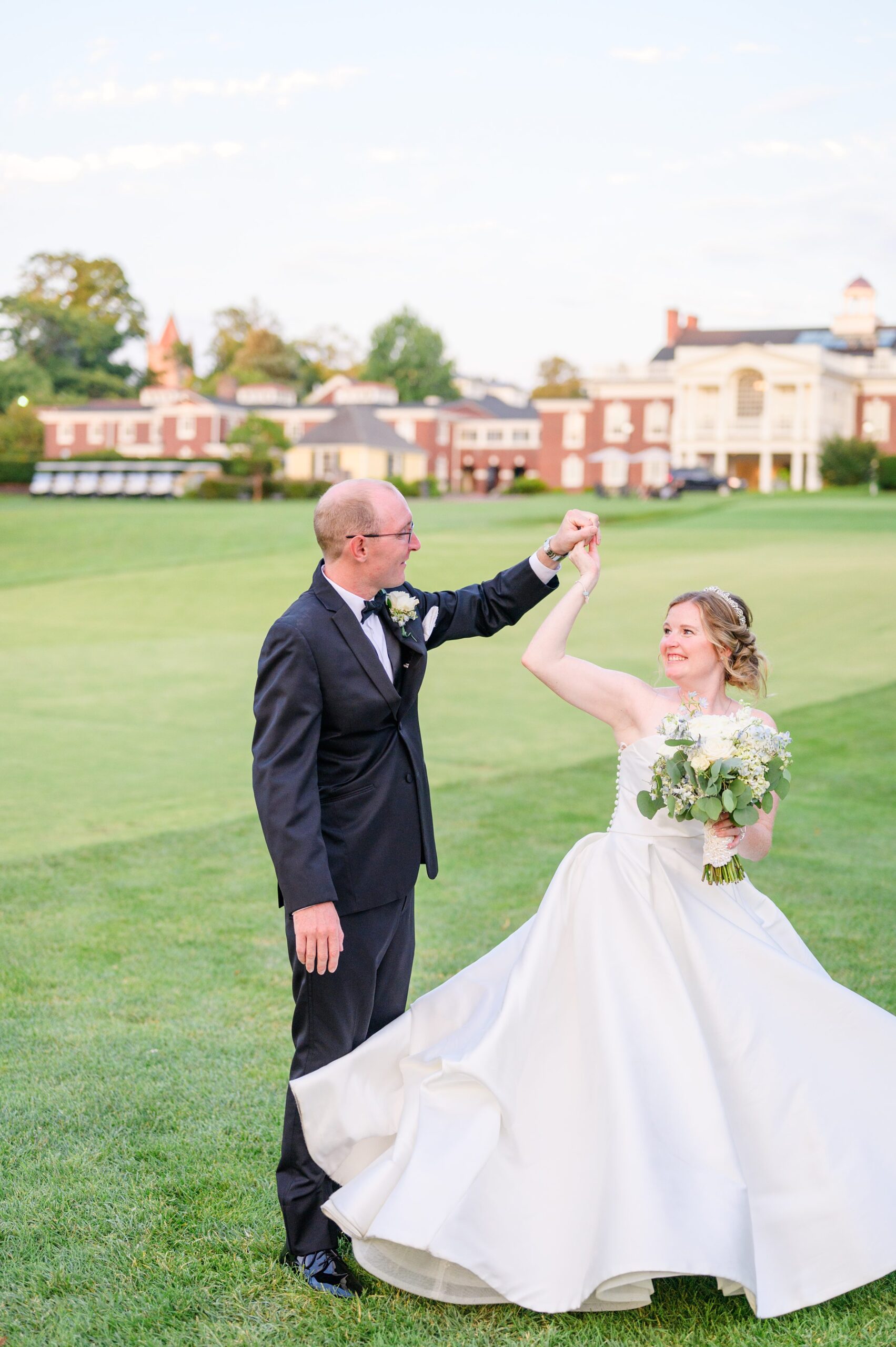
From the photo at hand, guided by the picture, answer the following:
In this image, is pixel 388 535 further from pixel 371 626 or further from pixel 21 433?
pixel 21 433

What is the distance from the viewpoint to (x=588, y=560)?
4090 millimetres

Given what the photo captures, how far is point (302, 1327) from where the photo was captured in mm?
3430

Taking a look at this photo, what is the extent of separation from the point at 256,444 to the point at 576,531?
6079 cm

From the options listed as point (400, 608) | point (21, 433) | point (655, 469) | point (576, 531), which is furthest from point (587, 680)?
point (21, 433)

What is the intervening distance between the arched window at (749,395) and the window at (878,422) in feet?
21.8

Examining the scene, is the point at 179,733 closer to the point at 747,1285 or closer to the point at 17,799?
the point at 17,799

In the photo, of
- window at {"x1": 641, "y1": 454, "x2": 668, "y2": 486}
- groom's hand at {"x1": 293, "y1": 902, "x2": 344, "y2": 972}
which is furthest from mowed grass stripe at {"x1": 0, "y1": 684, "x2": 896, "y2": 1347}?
window at {"x1": 641, "y1": 454, "x2": 668, "y2": 486}

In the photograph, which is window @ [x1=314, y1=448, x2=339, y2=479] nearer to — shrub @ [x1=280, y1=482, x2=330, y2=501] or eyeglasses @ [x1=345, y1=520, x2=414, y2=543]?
shrub @ [x1=280, y1=482, x2=330, y2=501]

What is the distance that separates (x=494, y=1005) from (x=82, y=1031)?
254 cm

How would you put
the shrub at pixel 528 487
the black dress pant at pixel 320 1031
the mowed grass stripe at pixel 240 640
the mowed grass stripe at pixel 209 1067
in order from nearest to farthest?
1. the mowed grass stripe at pixel 209 1067
2. the black dress pant at pixel 320 1031
3. the mowed grass stripe at pixel 240 640
4. the shrub at pixel 528 487

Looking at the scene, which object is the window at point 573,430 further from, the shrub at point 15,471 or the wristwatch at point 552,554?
the wristwatch at point 552,554

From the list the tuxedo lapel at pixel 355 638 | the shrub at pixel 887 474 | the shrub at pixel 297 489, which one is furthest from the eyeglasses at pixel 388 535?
the shrub at pixel 887 474

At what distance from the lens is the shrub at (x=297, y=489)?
60.5 metres

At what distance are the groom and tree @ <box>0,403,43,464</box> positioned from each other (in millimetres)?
79209
